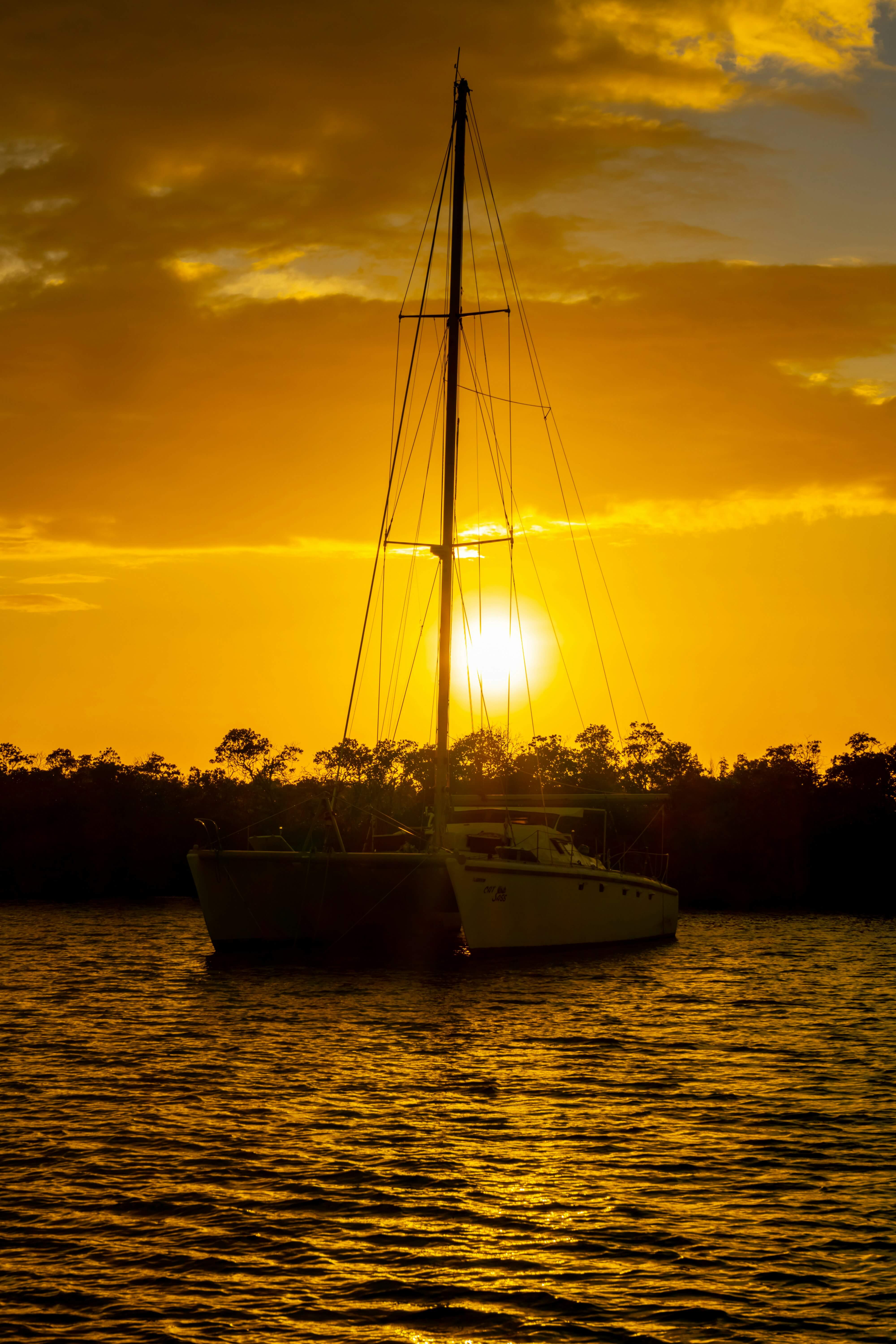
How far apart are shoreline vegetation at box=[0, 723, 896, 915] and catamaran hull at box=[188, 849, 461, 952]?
23.6 metres

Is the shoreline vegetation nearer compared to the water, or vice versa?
the water

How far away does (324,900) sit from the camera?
3641 cm

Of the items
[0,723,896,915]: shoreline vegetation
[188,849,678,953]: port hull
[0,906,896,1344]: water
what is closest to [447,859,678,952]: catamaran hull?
[188,849,678,953]: port hull

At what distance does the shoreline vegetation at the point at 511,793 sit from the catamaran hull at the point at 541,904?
2567 cm

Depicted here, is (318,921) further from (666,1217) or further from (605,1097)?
(666,1217)

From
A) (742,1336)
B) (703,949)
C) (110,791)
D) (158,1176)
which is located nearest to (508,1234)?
(742,1336)

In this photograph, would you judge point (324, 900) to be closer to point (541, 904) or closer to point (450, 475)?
point (541, 904)

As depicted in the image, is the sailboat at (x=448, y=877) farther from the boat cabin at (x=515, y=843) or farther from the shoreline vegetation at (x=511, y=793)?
the shoreline vegetation at (x=511, y=793)

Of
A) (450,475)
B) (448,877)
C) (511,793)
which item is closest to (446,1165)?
(448,877)

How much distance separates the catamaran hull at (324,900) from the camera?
34031mm

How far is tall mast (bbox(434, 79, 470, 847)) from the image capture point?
37094mm

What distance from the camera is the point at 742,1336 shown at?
10.5 meters

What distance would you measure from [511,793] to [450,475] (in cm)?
3079

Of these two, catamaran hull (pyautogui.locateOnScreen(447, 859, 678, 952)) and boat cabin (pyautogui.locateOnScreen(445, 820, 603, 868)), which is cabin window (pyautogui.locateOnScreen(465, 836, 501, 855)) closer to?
boat cabin (pyautogui.locateOnScreen(445, 820, 603, 868))
